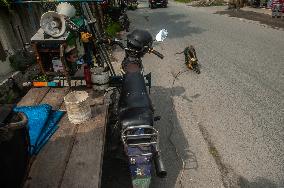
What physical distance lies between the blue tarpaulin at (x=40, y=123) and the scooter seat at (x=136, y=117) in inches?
36.4

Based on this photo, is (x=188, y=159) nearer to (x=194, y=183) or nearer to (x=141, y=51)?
(x=194, y=183)

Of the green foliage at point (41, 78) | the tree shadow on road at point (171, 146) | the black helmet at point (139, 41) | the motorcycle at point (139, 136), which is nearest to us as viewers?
the motorcycle at point (139, 136)

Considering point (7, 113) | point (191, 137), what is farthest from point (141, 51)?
point (7, 113)

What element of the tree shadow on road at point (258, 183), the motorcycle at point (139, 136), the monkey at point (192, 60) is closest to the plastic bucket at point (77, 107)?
the motorcycle at point (139, 136)

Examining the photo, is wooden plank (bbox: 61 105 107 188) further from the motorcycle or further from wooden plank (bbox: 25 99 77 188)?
the motorcycle

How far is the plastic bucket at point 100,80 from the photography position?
15.9ft

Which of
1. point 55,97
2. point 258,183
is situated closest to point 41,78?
point 55,97

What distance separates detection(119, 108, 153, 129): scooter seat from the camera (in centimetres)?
369

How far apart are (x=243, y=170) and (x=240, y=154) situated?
433 millimetres

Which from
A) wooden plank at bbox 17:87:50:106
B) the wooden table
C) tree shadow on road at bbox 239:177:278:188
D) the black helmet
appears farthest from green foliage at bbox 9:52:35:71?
tree shadow on road at bbox 239:177:278:188

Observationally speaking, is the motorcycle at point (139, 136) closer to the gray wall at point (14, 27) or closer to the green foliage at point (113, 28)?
the gray wall at point (14, 27)

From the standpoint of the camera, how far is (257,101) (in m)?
7.04

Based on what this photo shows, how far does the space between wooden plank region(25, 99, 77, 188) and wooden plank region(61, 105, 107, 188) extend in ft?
0.22

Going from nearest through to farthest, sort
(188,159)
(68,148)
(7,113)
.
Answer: (7,113) → (68,148) → (188,159)
